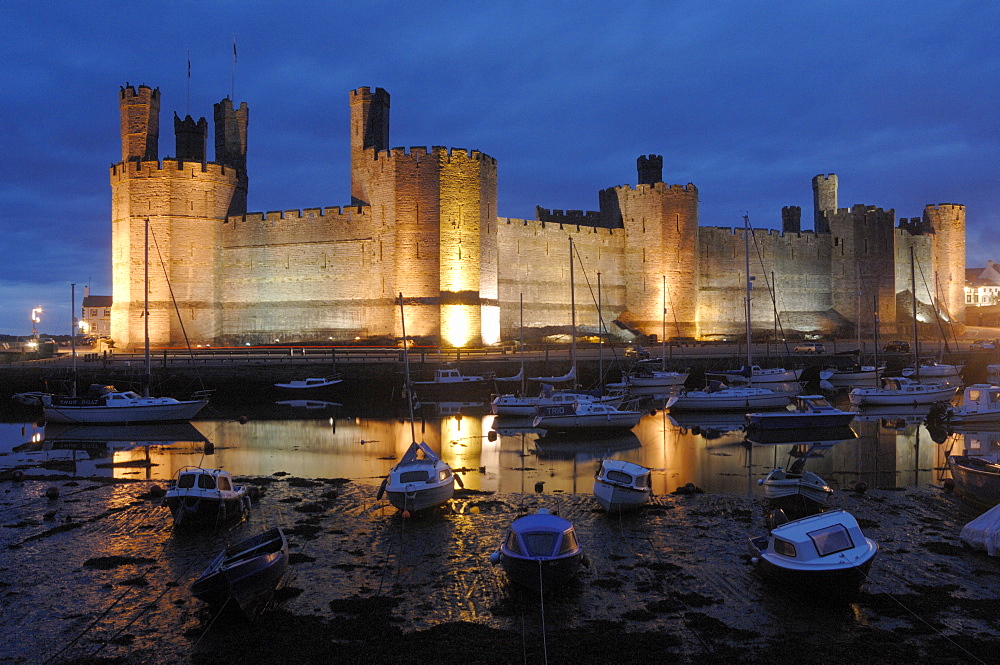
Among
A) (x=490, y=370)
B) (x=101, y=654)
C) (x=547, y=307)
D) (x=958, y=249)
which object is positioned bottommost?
(x=101, y=654)

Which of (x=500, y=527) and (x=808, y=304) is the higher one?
(x=808, y=304)

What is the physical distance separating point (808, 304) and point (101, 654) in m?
46.6

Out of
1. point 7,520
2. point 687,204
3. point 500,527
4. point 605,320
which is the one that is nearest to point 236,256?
point 605,320

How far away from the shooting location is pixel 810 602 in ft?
28.7

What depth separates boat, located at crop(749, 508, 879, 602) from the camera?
864 cm

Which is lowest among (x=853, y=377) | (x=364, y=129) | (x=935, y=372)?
(x=853, y=377)

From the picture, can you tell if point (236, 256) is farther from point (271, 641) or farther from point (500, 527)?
point (271, 641)

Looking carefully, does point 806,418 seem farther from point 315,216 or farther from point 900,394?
point 315,216

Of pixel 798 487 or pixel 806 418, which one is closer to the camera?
pixel 798 487

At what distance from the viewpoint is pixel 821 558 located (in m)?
8.79

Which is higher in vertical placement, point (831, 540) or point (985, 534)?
point (831, 540)

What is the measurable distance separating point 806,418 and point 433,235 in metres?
16.9

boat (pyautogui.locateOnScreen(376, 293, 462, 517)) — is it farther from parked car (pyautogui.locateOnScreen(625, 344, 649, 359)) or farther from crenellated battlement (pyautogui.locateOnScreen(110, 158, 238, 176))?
crenellated battlement (pyautogui.locateOnScreen(110, 158, 238, 176))

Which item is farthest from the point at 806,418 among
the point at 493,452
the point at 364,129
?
the point at 364,129
